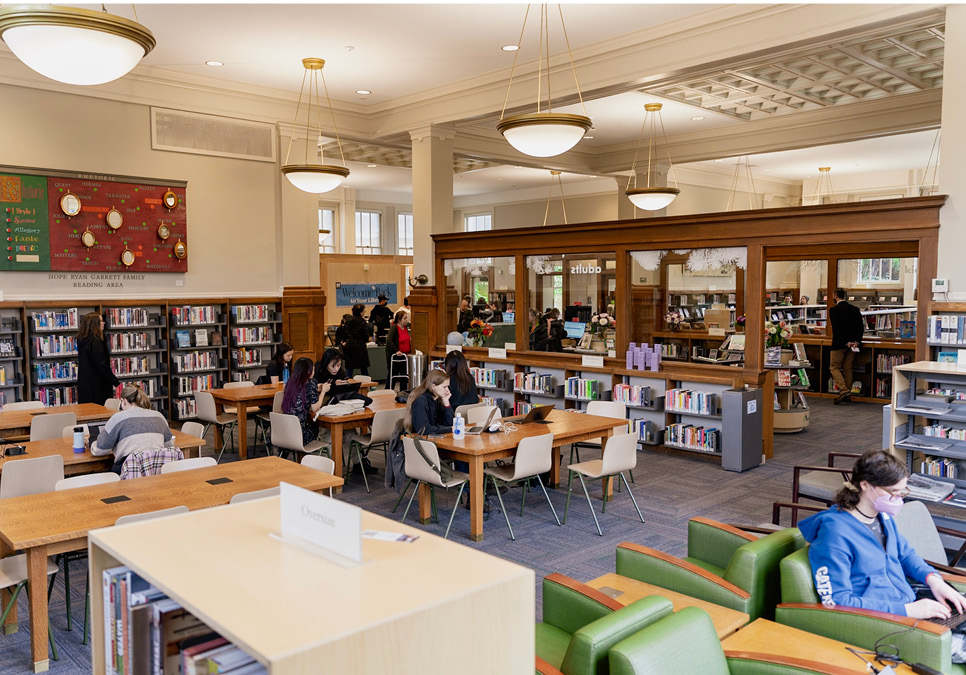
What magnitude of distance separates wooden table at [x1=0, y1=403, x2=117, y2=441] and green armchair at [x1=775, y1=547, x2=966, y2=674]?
6445 millimetres

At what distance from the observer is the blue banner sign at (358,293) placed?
18.8 metres

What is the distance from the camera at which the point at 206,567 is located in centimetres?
162

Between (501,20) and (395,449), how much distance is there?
493 centimetres

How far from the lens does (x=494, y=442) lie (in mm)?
5891

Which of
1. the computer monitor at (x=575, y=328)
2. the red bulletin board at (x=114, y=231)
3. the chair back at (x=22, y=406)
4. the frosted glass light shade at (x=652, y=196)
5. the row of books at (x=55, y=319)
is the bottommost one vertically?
the chair back at (x=22, y=406)

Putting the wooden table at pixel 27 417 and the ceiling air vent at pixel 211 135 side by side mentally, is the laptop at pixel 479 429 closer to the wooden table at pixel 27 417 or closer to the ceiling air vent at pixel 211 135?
the wooden table at pixel 27 417

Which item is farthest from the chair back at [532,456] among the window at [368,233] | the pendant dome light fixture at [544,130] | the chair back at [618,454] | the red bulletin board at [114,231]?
the window at [368,233]

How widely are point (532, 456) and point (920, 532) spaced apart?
109 inches

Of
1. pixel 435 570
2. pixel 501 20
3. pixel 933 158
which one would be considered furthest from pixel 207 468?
pixel 933 158

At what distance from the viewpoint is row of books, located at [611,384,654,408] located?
895 cm

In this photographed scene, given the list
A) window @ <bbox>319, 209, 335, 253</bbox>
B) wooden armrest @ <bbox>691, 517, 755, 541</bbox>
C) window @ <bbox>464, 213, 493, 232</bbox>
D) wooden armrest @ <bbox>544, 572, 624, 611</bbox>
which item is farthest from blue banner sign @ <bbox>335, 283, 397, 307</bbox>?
wooden armrest @ <bbox>544, 572, 624, 611</bbox>

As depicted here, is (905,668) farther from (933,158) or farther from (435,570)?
(933,158)

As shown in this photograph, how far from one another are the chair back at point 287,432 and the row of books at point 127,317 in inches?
156

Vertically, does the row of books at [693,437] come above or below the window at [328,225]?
below
